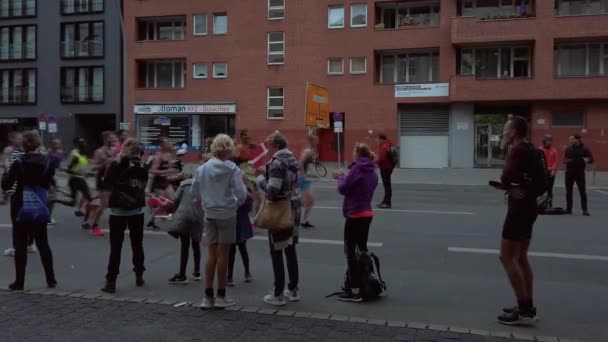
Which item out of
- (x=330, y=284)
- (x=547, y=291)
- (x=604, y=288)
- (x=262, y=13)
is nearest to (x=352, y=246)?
(x=330, y=284)

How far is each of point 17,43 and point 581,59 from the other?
124 feet

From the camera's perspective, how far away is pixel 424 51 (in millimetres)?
33531

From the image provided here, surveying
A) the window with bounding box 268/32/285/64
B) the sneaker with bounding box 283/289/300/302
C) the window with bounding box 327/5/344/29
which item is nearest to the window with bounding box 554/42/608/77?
the window with bounding box 327/5/344/29

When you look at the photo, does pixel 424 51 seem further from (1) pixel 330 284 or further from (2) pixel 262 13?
(1) pixel 330 284

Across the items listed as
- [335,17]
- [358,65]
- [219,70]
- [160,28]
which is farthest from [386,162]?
[160,28]

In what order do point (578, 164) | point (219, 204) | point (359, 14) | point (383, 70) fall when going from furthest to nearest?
point (383, 70) < point (359, 14) < point (578, 164) < point (219, 204)

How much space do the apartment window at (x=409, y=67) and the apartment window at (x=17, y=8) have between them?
2616 centimetres

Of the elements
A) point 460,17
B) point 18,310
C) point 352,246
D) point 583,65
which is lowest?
point 18,310

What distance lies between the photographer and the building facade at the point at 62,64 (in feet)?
135

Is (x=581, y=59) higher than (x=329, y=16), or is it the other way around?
(x=329, y=16)

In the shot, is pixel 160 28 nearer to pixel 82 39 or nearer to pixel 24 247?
pixel 82 39

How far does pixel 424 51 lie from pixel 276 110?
30.5 feet

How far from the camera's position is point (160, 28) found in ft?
128

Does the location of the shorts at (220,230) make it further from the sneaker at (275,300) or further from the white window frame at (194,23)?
the white window frame at (194,23)
